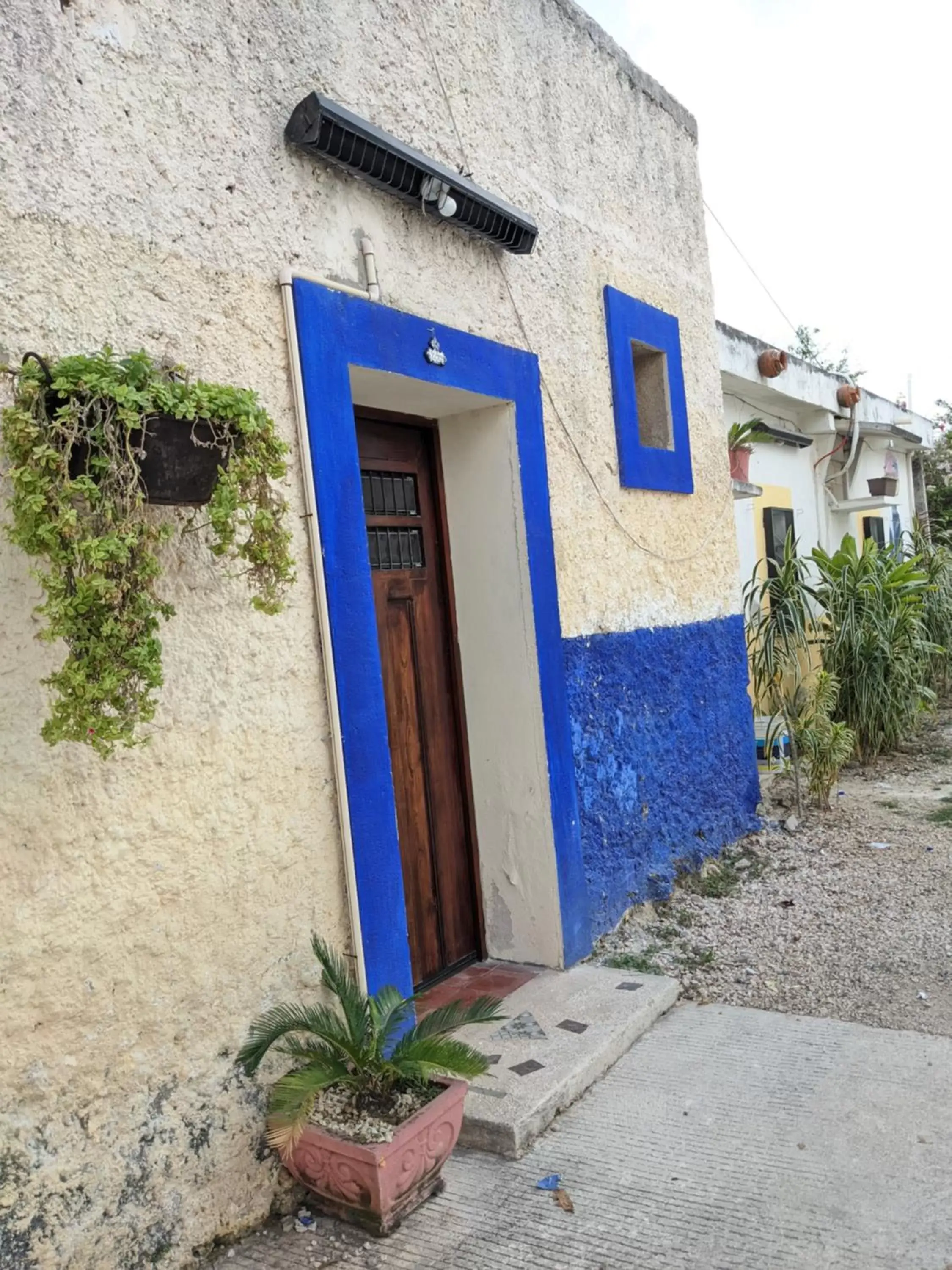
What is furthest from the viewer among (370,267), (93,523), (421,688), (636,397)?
(636,397)

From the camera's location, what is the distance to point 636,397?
18.4ft

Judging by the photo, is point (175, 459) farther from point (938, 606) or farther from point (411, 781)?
point (938, 606)

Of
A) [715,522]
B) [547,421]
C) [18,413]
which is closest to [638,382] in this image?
[715,522]

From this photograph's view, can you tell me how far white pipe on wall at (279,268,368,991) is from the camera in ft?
10.0

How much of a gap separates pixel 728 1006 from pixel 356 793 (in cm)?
181

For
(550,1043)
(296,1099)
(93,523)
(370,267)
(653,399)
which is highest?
(370,267)

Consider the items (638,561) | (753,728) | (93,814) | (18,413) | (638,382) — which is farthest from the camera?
(753,728)

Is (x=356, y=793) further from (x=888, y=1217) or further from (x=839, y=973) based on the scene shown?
(x=839, y=973)

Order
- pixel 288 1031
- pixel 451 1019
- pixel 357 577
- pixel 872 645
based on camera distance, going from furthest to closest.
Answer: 1. pixel 872 645
2. pixel 357 577
3. pixel 451 1019
4. pixel 288 1031

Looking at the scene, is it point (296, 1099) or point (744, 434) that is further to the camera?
point (744, 434)

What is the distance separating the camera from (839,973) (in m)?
4.12

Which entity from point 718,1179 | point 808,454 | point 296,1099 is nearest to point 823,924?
point 718,1179

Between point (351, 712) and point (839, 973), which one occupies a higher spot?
point (351, 712)

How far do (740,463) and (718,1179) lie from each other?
214 inches
